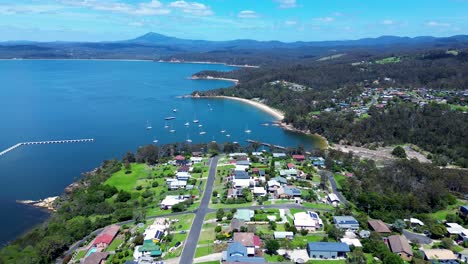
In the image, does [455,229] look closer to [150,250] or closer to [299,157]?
[299,157]

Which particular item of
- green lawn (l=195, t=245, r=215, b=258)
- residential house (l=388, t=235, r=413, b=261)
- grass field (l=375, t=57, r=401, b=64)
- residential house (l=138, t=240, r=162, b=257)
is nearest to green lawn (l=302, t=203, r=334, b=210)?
residential house (l=388, t=235, r=413, b=261)

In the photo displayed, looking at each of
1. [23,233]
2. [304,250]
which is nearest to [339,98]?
[304,250]

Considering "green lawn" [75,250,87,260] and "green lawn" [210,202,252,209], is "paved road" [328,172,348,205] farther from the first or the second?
"green lawn" [75,250,87,260]

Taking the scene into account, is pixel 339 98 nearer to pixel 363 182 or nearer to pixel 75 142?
pixel 363 182

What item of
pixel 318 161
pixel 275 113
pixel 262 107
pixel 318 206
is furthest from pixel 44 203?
pixel 262 107

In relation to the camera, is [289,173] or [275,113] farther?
[275,113]

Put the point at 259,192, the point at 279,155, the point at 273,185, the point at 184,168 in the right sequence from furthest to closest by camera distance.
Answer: the point at 279,155 → the point at 184,168 → the point at 273,185 → the point at 259,192
